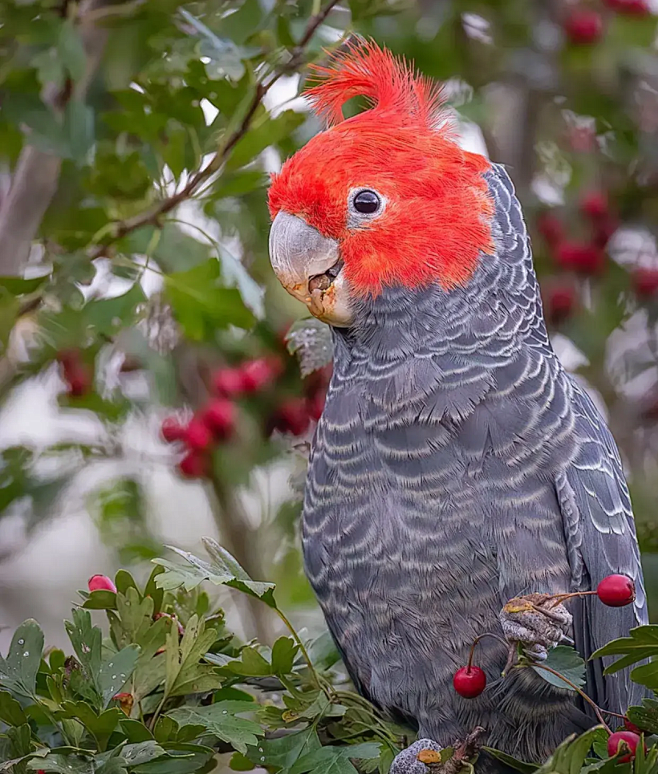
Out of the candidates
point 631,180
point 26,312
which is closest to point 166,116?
point 26,312

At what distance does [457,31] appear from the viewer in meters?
2.89

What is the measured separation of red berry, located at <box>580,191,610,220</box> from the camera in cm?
288

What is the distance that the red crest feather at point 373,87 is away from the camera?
1.67 metres

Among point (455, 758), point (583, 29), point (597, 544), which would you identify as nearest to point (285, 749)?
point (455, 758)

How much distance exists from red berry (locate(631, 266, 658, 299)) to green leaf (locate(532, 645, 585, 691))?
6.10ft

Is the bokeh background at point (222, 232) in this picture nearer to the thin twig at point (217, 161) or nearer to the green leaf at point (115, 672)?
the thin twig at point (217, 161)

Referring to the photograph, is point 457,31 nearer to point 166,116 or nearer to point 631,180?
point 631,180

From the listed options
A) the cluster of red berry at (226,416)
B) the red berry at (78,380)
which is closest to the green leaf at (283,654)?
the cluster of red berry at (226,416)

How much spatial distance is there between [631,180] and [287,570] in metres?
1.63

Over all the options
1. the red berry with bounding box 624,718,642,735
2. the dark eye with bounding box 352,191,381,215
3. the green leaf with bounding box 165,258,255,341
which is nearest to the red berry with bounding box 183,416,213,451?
the green leaf with bounding box 165,258,255,341

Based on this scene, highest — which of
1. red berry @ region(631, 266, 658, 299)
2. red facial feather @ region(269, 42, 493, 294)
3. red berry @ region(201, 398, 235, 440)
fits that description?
red facial feather @ region(269, 42, 493, 294)

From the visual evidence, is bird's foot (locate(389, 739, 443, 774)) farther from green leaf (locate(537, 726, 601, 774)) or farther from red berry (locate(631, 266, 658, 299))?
red berry (locate(631, 266, 658, 299))

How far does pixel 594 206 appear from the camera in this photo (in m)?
2.88

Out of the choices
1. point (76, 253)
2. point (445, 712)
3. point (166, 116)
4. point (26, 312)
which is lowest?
point (445, 712)
